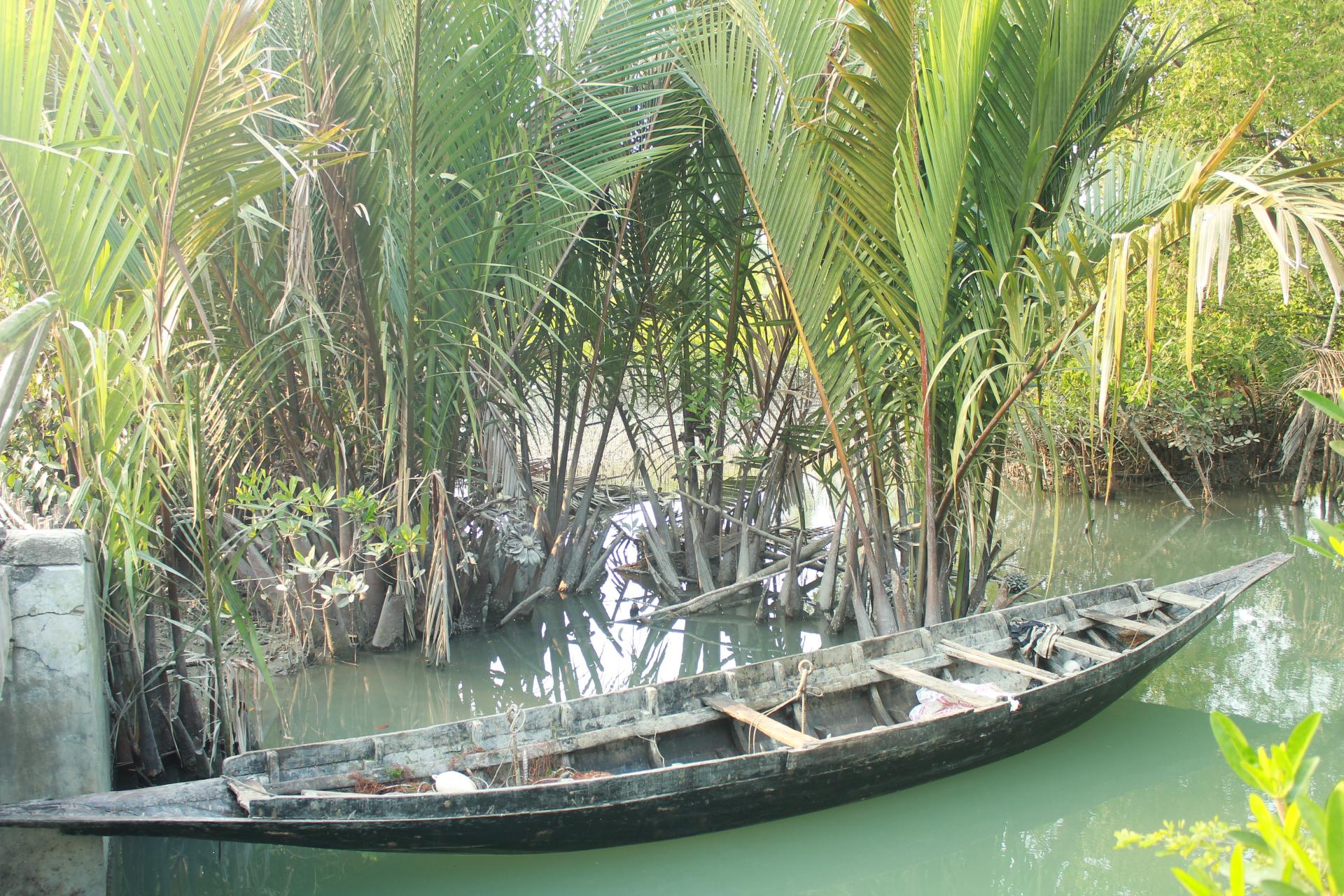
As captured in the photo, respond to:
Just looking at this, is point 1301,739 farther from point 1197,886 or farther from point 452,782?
point 452,782

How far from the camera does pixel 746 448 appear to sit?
7.04 metres

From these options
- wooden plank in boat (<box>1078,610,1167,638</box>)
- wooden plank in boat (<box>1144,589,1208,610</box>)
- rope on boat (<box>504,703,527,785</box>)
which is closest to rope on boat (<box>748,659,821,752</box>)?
rope on boat (<box>504,703,527,785</box>)

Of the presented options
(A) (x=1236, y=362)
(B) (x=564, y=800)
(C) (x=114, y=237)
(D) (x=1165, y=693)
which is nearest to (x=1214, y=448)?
(A) (x=1236, y=362)

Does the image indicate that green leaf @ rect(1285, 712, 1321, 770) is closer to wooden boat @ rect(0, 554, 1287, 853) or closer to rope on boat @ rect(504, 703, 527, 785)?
wooden boat @ rect(0, 554, 1287, 853)

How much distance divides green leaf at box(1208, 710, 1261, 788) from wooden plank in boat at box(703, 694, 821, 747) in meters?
2.84

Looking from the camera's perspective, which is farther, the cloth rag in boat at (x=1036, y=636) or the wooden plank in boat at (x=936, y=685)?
the cloth rag in boat at (x=1036, y=636)

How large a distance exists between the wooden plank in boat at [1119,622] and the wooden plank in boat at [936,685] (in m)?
1.25

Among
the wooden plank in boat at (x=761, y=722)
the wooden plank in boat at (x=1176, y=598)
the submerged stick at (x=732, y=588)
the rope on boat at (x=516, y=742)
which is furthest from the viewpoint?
the submerged stick at (x=732, y=588)

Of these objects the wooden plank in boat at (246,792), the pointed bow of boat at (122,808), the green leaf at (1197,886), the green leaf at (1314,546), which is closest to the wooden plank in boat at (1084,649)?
the green leaf at (1314,546)

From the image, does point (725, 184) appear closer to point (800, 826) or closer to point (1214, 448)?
point (800, 826)

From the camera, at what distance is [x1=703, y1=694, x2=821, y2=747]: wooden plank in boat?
396 cm

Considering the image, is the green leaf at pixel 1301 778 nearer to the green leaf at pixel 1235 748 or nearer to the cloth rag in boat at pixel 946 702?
the green leaf at pixel 1235 748

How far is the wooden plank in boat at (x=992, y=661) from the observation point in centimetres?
453

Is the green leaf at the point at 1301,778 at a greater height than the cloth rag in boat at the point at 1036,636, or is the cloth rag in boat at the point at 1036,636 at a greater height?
the green leaf at the point at 1301,778
